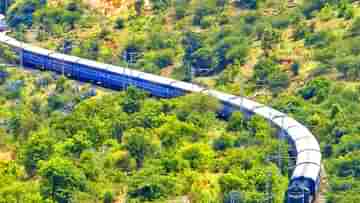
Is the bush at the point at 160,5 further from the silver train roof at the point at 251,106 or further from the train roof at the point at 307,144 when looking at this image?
the train roof at the point at 307,144

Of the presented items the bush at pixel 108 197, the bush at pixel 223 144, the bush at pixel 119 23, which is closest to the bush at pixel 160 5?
the bush at pixel 119 23

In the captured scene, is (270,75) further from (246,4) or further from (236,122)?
(246,4)

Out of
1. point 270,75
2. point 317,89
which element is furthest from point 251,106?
point 270,75

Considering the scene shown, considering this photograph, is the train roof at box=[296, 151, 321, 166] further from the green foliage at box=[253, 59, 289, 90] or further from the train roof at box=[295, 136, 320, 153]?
the green foliage at box=[253, 59, 289, 90]

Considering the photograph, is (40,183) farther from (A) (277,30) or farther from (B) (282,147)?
(A) (277,30)

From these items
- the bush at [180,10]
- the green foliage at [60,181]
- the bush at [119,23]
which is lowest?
the green foliage at [60,181]

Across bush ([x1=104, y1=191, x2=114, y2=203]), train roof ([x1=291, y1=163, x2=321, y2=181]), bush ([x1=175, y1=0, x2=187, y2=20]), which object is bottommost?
bush ([x1=104, y1=191, x2=114, y2=203])

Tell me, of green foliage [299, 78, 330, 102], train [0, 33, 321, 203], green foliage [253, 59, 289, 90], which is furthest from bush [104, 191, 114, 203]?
green foliage [253, 59, 289, 90]
